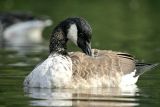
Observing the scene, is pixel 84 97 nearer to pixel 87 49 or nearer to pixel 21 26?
pixel 87 49

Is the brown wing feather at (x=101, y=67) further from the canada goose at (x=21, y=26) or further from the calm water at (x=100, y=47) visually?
the canada goose at (x=21, y=26)

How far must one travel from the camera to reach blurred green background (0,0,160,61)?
28375 mm

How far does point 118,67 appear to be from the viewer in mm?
19016

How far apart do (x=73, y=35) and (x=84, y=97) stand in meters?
2.09

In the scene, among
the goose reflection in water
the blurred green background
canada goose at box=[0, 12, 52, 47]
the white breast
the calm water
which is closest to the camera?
the goose reflection in water

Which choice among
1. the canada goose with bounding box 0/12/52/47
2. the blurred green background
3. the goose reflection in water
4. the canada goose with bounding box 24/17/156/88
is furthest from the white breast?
the canada goose with bounding box 0/12/52/47

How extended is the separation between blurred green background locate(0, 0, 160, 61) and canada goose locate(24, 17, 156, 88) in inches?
196

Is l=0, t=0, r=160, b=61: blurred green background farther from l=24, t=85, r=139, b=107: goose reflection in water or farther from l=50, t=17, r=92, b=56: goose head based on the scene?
l=24, t=85, r=139, b=107: goose reflection in water

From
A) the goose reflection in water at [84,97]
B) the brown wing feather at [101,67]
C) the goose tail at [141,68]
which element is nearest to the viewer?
the goose reflection in water at [84,97]

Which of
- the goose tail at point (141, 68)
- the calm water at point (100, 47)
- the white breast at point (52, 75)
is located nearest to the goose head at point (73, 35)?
the white breast at point (52, 75)

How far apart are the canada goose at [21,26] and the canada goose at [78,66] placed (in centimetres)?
1487

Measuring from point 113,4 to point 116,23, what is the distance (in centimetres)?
826

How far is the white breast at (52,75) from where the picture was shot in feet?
58.9

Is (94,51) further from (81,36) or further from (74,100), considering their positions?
(74,100)
